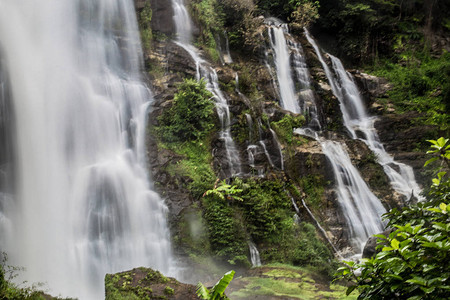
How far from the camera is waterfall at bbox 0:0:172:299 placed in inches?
353

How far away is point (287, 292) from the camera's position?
24.2 ft

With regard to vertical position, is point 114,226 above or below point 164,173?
below

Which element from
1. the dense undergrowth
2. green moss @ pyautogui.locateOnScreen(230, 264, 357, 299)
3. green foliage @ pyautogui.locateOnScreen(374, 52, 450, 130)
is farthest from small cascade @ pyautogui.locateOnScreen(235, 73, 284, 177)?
green foliage @ pyautogui.locateOnScreen(374, 52, 450, 130)

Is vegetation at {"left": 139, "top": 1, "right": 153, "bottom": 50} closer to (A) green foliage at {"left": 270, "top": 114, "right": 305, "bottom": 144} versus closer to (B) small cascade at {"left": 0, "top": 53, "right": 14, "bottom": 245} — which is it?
(B) small cascade at {"left": 0, "top": 53, "right": 14, "bottom": 245}

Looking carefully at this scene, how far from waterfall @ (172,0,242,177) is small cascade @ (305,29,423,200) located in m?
7.01

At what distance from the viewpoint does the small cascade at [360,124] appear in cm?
Answer: 1359

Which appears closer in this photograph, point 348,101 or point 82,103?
point 82,103

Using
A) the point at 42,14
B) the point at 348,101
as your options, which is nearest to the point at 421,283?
the point at 42,14

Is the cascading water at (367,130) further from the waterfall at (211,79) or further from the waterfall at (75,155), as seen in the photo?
the waterfall at (75,155)

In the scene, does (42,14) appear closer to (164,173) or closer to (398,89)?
(164,173)

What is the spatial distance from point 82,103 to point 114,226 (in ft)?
16.4

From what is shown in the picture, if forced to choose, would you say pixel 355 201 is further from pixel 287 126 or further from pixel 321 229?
pixel 287 126

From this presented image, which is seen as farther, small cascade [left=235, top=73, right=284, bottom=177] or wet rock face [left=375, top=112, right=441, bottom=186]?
wet rock face [left=375, top=112, right=441, bottom=186]

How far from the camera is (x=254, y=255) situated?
9.66m
